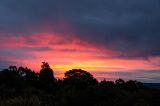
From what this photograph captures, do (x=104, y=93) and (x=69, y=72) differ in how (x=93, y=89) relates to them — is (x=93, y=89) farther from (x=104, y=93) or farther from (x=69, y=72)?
(x=69, y=72)

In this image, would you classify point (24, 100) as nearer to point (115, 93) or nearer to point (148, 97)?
point (115, 93)

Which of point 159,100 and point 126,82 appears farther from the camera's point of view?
point 126,82

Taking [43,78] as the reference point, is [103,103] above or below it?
below

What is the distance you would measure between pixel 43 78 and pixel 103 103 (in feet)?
123

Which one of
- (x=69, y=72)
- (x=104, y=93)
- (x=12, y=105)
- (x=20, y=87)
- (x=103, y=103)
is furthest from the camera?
(x=69, y=72)

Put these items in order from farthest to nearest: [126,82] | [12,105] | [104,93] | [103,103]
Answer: [126,82] → [104,93] → [103,103] → [12,105]

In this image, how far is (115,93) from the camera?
32938 mm

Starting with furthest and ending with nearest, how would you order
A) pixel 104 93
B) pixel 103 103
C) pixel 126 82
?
pixel 126 82 < pixel 104 93 < pixel 103 103

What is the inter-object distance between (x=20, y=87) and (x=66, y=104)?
80.9ft

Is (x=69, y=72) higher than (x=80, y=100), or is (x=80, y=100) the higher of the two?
(x=69, y=72)

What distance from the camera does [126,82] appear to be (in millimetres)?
52312

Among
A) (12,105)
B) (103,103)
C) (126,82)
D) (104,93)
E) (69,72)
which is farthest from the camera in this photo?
(69,72)

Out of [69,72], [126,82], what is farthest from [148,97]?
[69,72]

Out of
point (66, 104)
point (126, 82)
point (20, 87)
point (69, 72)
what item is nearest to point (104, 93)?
point (66, 104)
